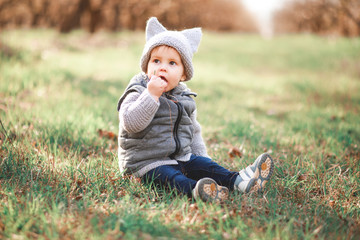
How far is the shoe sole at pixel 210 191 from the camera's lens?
1.93 metres

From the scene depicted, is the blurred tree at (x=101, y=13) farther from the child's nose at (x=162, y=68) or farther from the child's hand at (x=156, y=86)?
the child's hand at (x=156, y=86)

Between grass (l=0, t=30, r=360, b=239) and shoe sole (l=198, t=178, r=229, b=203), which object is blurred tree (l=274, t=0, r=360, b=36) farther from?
shoe sole (l=198, t=178, r=229, b=203)

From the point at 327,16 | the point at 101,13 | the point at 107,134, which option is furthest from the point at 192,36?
the point at 327,16

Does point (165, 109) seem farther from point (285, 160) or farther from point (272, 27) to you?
point (272, 27)

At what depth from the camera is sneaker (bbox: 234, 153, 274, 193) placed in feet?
7.12

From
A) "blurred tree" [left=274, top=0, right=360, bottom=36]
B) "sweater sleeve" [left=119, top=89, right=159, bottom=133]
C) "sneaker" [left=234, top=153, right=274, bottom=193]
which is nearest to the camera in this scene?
"sweater sleeve" [left=119, top=89, right=159, bottom=133]

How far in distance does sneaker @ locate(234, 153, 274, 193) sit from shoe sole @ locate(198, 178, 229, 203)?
20cm

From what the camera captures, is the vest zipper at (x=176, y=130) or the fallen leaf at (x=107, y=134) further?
the fallen leaf at (x=107, y=134)

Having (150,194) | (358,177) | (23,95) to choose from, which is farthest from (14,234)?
(23,95)

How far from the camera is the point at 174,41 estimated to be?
7.29 ft

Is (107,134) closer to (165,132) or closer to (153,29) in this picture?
(165,132)

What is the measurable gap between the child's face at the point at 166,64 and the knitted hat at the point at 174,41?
0.12ft

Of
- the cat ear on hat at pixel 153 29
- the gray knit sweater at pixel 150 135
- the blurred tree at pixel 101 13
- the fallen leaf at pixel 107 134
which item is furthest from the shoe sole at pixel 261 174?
the blurred tree at pixel 101 13

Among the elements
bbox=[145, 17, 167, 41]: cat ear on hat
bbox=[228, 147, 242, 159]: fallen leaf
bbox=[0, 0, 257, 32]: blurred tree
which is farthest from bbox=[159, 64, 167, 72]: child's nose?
bbox=[0, 0, 257, 32]: blurred tree
